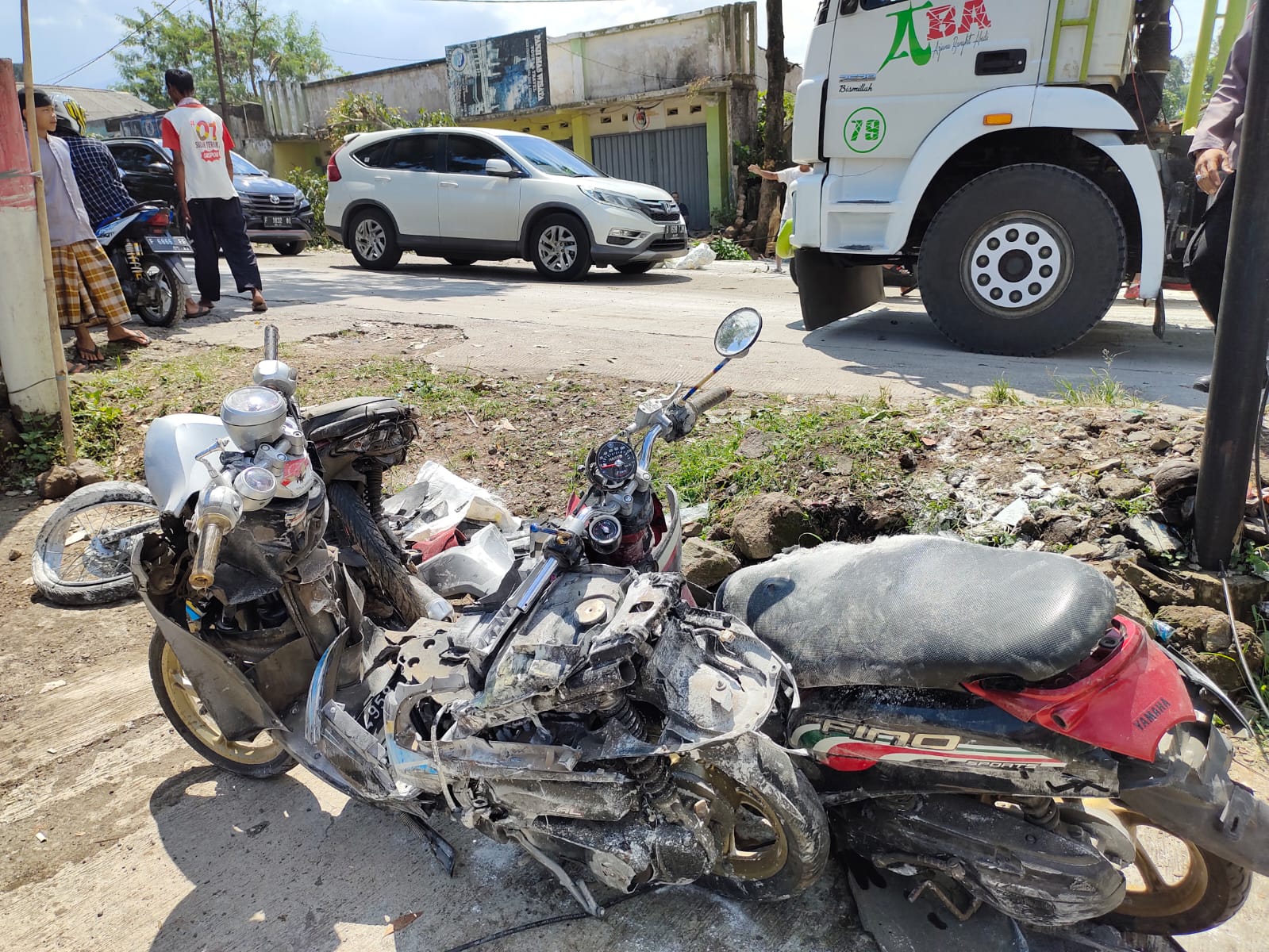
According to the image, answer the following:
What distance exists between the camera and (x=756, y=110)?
17.4 m

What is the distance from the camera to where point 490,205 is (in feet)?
33.6

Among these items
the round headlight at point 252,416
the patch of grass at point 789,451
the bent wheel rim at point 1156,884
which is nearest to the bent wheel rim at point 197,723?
the round headlight at point 252,416

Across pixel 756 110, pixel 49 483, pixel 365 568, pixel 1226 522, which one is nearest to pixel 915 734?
pixel 1226 522

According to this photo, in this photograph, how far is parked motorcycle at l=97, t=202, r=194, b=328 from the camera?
6707mm

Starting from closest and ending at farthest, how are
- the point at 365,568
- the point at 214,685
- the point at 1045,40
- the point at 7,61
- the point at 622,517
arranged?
the point at 622,517 → the point at 214,685 → the point at 365,568 → the point at 7,61 → the point at 1045,40

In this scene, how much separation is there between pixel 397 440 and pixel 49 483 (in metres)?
2.76

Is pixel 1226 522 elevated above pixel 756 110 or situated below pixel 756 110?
below

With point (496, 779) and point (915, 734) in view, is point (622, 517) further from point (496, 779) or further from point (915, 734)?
point (915, 734)

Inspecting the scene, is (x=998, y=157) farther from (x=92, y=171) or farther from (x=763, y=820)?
(x=92, y=171)

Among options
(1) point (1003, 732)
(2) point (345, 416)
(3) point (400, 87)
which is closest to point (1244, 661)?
(1) point (1003, 732)

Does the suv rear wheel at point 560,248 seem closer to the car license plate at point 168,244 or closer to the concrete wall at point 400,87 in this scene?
the car license plate at point 168,244

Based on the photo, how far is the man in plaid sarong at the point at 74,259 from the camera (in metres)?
5.77

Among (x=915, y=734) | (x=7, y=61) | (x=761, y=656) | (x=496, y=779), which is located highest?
(x=7, y=61)

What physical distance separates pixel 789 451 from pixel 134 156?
12.4m
